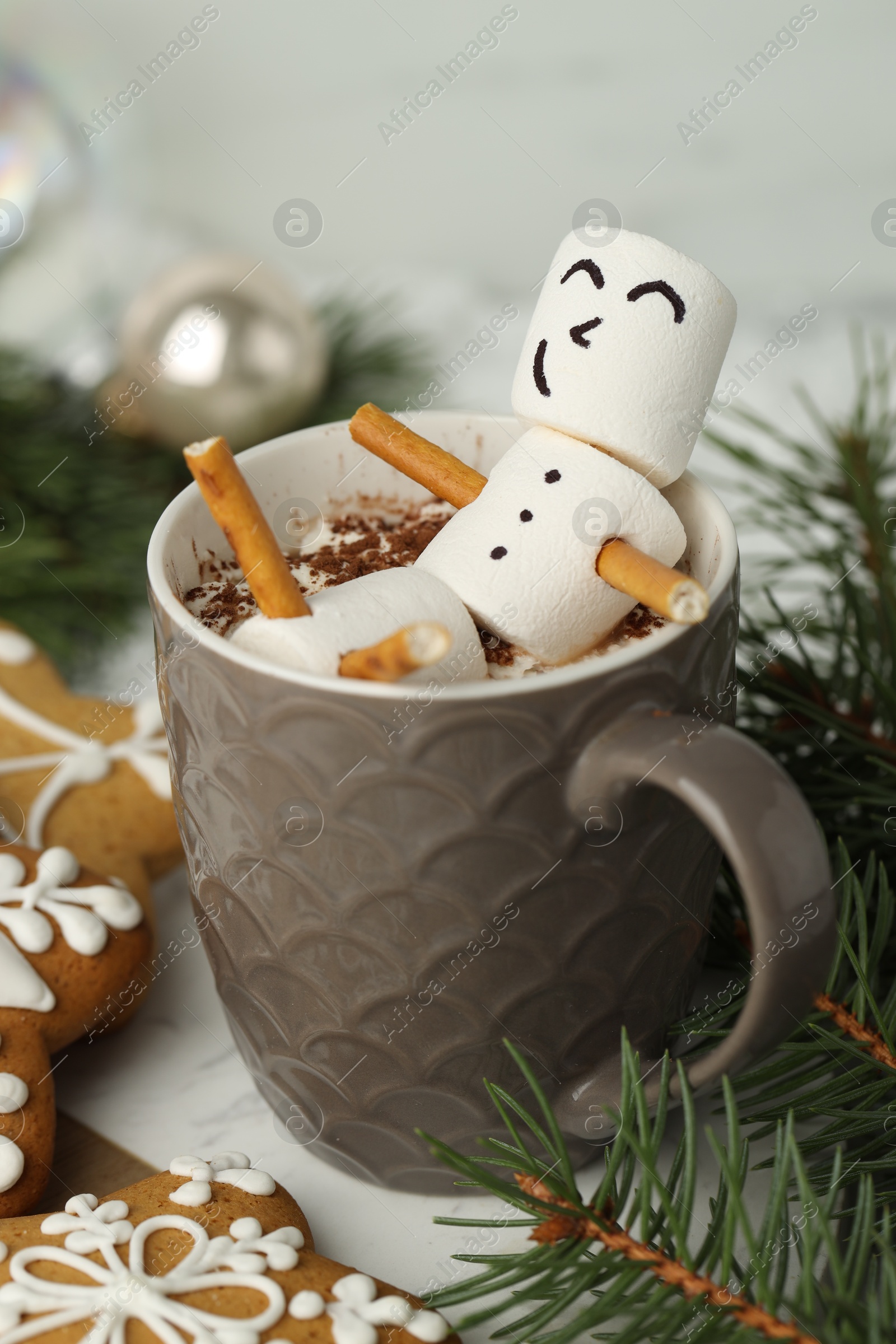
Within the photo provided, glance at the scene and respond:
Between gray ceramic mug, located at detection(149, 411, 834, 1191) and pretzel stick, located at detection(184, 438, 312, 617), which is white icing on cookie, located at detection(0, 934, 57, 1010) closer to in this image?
gray ceramic mug, located at detection(149, 411, 834, 1191)

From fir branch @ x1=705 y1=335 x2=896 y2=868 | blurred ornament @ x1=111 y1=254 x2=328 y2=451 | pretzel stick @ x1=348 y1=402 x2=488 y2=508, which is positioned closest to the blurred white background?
blurred ornament @ x1=111 y1=254 x2=328 y2=451

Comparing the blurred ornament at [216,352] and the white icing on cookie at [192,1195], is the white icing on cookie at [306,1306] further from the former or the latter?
the blurred ornament at [216,352]

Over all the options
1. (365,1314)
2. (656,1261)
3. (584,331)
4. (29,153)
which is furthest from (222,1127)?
(29,153)

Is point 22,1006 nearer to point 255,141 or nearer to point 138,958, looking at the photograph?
point 138,958

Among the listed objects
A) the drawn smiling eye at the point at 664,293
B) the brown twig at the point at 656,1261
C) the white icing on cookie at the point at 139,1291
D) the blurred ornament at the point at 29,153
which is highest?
the drawn smiling eye at the point at 664,293

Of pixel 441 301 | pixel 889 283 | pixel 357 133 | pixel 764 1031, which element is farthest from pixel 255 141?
pixel 764 1031

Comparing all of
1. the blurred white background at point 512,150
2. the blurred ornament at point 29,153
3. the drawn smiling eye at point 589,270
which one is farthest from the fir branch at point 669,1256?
the blurred white background at point 512,150

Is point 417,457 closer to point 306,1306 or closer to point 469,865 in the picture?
point 469,865
